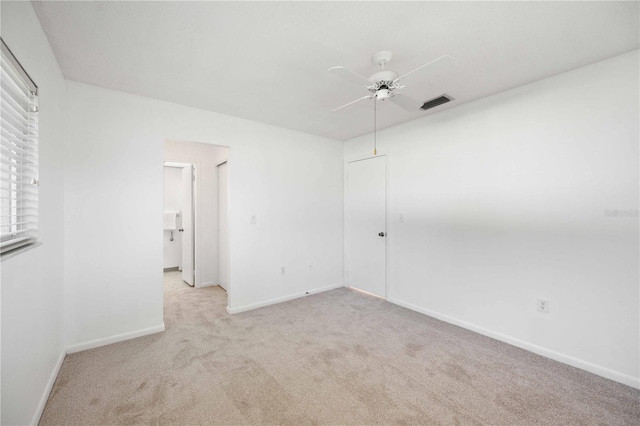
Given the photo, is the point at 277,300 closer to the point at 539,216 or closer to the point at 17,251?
the point at 17,251

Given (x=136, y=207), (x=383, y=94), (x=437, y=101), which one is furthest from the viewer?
(x=136, y=207)

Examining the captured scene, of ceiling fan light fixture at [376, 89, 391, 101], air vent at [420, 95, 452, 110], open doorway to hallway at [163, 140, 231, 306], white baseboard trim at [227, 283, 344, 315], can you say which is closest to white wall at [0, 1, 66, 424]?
white baseboard trim at [227, 283, 344, 315]

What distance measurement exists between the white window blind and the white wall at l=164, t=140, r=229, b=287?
282cm

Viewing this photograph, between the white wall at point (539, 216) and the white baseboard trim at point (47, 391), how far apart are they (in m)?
3.55

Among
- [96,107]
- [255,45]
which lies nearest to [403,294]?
[255,45]

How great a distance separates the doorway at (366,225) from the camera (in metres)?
4.04

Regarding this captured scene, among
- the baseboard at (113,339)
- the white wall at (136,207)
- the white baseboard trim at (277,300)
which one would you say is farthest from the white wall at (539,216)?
the baseboard at (113,339)

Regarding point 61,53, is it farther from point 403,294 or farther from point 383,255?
point 403,294

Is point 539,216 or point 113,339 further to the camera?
point 113,339

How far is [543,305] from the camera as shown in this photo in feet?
8.23

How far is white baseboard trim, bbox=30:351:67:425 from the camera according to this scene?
167 centimetres

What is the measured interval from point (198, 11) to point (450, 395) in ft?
9.96

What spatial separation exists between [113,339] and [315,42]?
3.26m

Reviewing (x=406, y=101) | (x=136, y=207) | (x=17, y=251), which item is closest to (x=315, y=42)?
(x=406, y=101)
